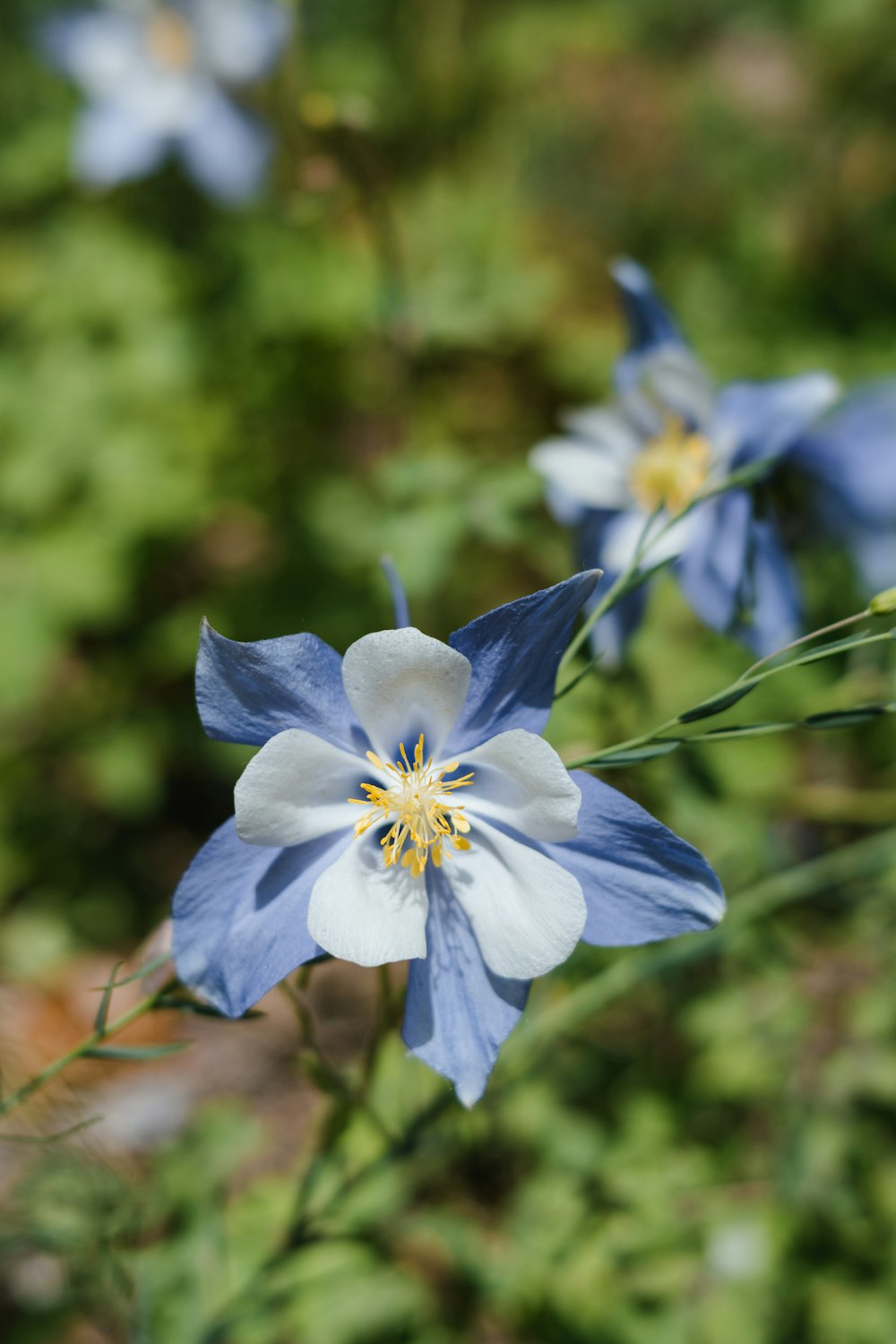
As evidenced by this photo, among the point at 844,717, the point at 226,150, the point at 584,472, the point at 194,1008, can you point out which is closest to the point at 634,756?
the point at 844,717

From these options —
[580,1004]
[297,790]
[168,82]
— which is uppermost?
[168,82]

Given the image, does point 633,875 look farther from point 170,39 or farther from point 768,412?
point 170,39

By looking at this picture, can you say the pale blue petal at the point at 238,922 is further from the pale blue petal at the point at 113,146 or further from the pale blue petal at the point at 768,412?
the pale blue petal at the point at 113,146

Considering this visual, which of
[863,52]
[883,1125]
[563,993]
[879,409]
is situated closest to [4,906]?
[563,993]

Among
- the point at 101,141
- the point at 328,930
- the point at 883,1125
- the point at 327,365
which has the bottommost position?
the point at 883,1125

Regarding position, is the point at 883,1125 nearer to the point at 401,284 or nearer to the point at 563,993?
the point at 563,993

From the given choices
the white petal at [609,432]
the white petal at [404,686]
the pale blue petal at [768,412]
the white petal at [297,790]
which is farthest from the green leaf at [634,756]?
the white petal at [609,432]

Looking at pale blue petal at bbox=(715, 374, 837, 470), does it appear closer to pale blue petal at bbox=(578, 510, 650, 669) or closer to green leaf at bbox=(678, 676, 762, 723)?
pale blue petal at bbox=(578, 510, 650, 669)
